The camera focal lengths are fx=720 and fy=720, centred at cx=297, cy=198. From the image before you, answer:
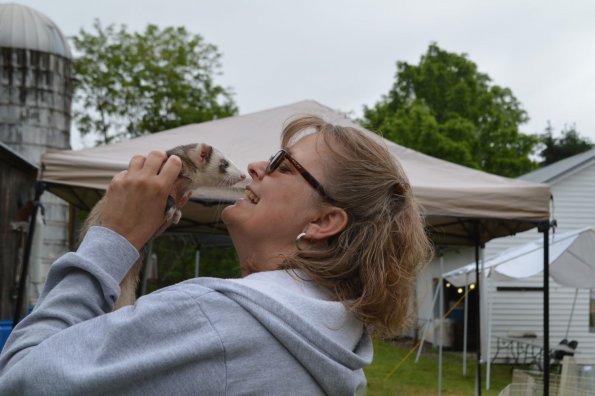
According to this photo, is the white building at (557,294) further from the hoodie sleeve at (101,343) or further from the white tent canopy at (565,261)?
the hoodie sleeve at (101,343)

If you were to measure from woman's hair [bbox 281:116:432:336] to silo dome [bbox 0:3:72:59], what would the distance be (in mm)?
13948

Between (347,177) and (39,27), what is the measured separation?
1451 cm

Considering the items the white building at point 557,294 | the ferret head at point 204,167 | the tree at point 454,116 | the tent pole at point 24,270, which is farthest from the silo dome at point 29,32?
the tree at point 454,116

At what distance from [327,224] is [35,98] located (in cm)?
1378

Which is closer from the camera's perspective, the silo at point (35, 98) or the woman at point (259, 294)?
the woman at point (259, 294)

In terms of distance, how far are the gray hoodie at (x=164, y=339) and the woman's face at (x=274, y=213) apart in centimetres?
17

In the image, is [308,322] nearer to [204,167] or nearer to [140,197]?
[140,197]

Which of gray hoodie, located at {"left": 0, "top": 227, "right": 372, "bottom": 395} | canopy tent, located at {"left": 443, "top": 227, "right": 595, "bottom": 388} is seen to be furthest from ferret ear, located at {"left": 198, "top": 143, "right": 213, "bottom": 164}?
canopy tent, located at {"left": 443, "top": 227, "right": 595, "bottom": 388}

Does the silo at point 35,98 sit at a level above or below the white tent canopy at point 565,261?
above

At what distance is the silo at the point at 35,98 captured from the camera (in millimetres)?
13805

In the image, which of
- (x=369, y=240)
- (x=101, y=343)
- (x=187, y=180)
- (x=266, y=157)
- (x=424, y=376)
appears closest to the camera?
(x=101, y=343)

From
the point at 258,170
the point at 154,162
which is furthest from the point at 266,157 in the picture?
the point at 154,162

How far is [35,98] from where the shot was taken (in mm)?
14109

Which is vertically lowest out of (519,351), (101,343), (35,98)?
(519,351)
